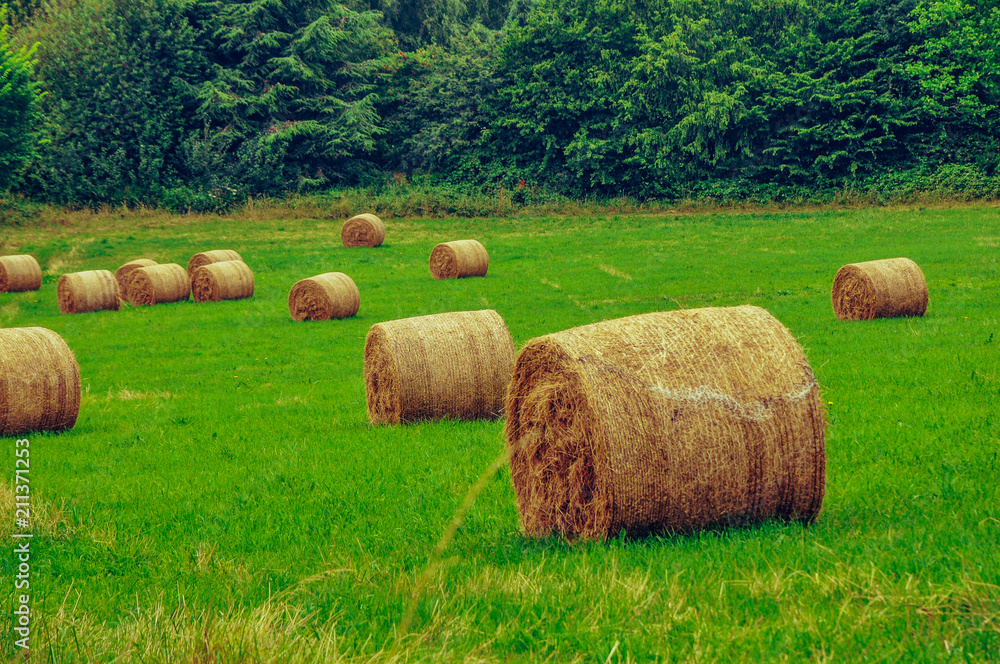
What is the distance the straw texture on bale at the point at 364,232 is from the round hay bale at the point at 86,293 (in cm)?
1256

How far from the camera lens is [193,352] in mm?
17859

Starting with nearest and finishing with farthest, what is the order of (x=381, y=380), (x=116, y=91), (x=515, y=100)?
1. (x=381, y=380)
2. (x=116, y=91)
3. (x=515, y=100)

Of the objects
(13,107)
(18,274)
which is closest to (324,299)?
(18,274)

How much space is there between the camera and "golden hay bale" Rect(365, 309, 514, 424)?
37.2 ft

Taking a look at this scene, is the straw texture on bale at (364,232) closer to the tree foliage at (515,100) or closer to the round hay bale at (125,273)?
the round hay bale at (125,273)

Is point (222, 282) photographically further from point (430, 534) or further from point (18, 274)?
point (430, 534)

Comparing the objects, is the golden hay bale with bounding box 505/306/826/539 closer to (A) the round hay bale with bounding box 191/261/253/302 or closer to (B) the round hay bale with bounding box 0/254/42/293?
(A) the round hay bale with bounding box 191/261/253/302

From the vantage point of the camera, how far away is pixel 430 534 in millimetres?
6715

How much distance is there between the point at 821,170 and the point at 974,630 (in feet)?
158

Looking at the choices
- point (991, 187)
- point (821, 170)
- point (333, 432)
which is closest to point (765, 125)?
point (821, 170)

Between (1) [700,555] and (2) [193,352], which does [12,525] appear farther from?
(2) [193,352]

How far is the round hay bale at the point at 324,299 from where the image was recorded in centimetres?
2073
